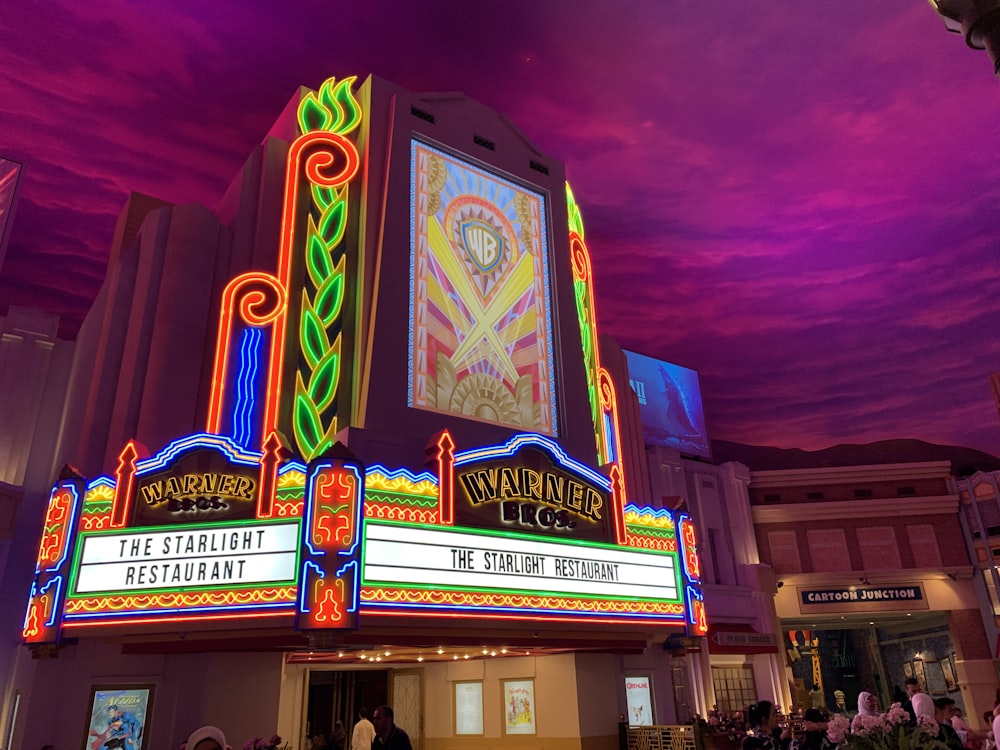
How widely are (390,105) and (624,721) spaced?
15.4 m

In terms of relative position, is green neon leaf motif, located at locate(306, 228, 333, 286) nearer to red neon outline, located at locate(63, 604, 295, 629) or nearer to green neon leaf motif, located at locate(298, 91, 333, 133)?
green neon leaf motif, located at locate(298, 91, 333, 133)

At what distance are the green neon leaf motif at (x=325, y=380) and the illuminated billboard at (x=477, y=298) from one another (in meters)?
1.47

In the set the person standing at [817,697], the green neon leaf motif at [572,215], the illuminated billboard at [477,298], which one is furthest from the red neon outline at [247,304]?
the person standing at [817,697]

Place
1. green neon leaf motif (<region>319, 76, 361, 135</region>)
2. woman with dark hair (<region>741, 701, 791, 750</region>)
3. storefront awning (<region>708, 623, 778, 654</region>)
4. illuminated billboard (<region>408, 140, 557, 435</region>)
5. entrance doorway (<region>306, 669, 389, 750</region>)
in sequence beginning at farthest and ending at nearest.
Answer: storefront awning (<region>708, 623, 778, 654</region>) < entrance doorway (<region>306, 669, 389, 750</region>) < green neon leaf motif (<region>319, 76, 361, 135</region>) < illuminated billboard (<region>408, 140, 557, 435</region>) < woman with dark hair (<region>741, 701, 791, 750</region>)

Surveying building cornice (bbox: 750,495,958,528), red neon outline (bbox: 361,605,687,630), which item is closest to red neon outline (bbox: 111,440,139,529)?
red neon outline (bbox: 361,605,687,630)

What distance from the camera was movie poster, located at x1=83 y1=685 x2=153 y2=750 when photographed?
12.1 m

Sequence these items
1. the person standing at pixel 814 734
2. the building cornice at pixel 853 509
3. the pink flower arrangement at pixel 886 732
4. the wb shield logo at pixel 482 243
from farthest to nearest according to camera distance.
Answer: the building cornice at pixel 853 509
the wb shield logo at pixel 482 243
the person standing at pixel 814 734
the pink flower arrangement at pixel 886 732

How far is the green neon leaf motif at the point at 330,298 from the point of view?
48.0 ft

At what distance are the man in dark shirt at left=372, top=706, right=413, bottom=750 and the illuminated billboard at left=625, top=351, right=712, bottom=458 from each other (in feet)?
96.4

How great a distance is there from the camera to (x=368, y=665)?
18641 millimetres

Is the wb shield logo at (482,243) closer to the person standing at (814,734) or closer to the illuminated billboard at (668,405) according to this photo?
the person standing at (814,734)

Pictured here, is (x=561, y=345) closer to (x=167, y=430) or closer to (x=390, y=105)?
(x=390, y=105)

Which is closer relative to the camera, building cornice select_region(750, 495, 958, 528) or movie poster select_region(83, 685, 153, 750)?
movie poster select_region(83, 685, 153, 750)

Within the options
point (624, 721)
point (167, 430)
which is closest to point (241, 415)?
point (167, 430)
